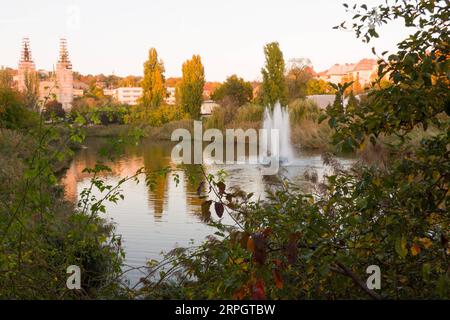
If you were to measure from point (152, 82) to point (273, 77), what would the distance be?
48.4 ft

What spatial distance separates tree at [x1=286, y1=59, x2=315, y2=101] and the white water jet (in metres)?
7.53

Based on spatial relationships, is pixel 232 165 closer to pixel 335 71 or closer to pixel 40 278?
pixel 40 278

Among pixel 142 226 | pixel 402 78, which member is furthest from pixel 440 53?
pixel 142 226

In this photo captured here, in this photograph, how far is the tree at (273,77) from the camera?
37188 mm

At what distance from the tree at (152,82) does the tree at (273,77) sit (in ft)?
43.9

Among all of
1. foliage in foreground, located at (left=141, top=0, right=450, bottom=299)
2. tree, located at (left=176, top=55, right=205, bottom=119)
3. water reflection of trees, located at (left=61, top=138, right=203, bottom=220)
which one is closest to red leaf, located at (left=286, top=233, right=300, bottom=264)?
foliage in foreground, located at (left=141, top=0, right=450, bottom=299)

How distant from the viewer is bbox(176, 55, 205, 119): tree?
4556cm

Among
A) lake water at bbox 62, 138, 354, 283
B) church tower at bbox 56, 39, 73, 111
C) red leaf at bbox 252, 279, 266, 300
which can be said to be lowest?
lake water at bbox 62, 138, 354, 283

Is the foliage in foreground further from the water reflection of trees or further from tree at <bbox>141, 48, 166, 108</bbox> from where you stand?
tree at <bbox>141, 48, 166, 108</bbox>

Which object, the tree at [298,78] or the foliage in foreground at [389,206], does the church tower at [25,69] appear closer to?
the tree at [298,78]

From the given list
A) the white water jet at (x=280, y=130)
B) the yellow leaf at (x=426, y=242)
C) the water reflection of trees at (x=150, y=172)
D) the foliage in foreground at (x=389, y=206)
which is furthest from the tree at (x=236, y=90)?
the yellow leaf at (x=426, y=242)

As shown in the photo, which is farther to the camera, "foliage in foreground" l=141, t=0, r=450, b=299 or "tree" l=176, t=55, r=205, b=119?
"tree" l=176, t=55, r=205, b=119

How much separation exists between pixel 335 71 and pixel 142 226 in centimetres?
8697

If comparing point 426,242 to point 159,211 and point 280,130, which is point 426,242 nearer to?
point 159,211
